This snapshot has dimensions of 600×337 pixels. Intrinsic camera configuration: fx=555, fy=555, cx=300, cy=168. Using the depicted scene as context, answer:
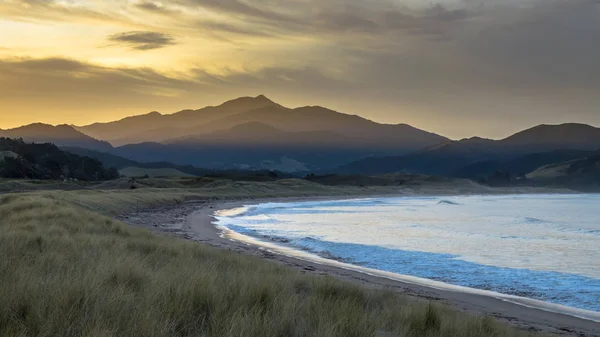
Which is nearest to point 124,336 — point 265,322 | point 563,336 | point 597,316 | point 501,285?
point 265,322

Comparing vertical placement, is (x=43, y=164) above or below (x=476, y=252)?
above

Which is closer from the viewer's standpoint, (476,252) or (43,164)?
(476,252)

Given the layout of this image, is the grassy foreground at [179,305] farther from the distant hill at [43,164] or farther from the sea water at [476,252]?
the distant hill at [43,164]

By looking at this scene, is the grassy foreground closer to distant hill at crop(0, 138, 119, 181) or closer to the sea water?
the sea water

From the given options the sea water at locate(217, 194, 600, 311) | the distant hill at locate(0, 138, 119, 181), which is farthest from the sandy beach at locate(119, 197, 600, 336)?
the distant hill at locate(0, 138, 119, 181)

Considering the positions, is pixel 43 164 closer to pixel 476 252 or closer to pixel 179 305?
pixel 476 252

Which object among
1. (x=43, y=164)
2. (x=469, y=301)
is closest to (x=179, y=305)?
(x=469, y=301)

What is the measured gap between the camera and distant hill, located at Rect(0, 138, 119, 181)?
87637 mm

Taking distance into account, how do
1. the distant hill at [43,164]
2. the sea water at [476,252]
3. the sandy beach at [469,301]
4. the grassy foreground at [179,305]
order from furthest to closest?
1. the distant hill at [43,164]
2. the sea water at [476,252]
3. the sandy beach at [469,301]
4. the grassy foreground at [179,305]

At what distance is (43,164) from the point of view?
107 metres

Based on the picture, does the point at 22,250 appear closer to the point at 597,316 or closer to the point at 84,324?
the point at 84,324

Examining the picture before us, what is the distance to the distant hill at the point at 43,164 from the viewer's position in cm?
8764

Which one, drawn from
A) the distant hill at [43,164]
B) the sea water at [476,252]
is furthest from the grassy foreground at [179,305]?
the distant hill at [43,164]

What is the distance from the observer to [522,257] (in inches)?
806
